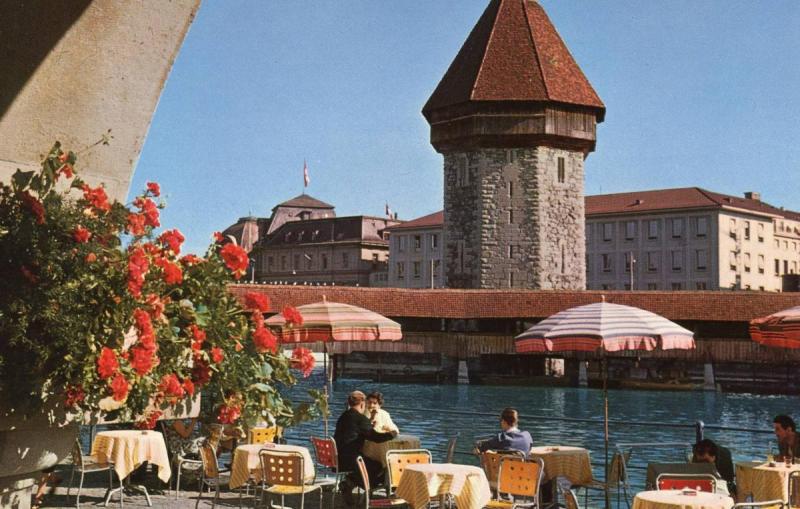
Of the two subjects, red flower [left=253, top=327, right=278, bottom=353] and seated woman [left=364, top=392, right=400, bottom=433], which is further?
seated woman [left=364, top=392, right=400, bottom=433]

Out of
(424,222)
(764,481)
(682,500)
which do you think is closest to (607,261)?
(424,222)

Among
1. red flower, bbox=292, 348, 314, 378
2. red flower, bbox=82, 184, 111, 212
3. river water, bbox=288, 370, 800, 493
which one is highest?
red flower, bbox=82, 184, 111, 212

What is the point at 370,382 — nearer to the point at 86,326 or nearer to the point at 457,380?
the point at 457,380

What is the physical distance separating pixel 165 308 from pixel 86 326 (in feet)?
0.87

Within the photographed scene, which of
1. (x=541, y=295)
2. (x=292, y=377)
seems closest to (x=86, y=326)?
(x=292, y=377)

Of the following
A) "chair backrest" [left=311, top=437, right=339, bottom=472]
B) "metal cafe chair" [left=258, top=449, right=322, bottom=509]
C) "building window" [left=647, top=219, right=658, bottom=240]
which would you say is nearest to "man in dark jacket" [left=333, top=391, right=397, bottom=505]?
"chair backrest" [left=311, top=437, right=339, bottom=472]

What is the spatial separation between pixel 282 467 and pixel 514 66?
1222 inches

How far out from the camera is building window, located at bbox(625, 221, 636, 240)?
5741 centimetres

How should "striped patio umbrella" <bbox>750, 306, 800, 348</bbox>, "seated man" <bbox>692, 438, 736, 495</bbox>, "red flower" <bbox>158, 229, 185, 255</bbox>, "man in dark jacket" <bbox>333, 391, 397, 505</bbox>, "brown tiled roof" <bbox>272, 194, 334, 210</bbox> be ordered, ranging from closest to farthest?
"red flower" <bbox>158, 229, 185, 255</bbox> → "seated man" <bbox>692, 438, 736, 495</bbox> → "man in dark jacket" <bbox>333, 391, 397, 505</bbox> → "striped patio umbrella" <bbox>750, 306, 800, 348</bbox> → "brown tiled roof" <bbox>272, 194, 334, 210</bbox>

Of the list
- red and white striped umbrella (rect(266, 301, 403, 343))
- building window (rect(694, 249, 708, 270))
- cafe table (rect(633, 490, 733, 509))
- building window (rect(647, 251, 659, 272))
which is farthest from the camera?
building window (rect(647, 251, 659, 272))

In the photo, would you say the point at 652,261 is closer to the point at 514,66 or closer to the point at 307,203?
the point at 514,66

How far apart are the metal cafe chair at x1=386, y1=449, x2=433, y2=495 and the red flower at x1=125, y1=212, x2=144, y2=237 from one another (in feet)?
12.2

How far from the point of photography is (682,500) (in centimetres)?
458

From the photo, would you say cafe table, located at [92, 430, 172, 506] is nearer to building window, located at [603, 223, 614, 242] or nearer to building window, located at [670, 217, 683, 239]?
building window, located at [670, 217, 683, 239]
